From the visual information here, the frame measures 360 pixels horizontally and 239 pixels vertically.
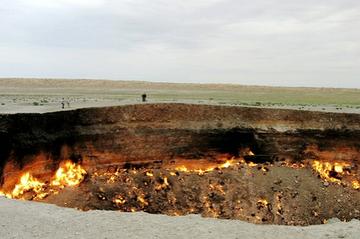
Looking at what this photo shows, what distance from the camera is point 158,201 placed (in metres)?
19.0

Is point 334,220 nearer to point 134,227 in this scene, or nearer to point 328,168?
point 328,168

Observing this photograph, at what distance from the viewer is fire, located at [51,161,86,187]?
62.6 ft

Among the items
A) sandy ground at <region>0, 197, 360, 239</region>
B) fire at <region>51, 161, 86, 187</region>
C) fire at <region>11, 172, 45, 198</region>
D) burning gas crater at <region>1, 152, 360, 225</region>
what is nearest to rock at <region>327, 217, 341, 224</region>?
burning gas crater at <region>1, 152, 360, 225</region>

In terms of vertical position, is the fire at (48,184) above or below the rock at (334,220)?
above

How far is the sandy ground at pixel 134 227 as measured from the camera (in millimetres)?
7008

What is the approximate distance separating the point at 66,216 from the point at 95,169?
13.0 m

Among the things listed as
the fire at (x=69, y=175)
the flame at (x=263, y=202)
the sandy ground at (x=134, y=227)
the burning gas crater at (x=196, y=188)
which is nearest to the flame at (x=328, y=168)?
the burning gas crater at (x=196, y=188)

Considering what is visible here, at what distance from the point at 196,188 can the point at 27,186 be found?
691cm

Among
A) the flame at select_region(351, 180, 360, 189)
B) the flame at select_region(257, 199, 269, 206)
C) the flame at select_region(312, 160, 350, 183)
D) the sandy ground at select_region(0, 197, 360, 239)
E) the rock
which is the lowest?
the rock

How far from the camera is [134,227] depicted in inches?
289

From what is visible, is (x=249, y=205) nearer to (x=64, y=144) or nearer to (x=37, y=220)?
(x=64, y=144)

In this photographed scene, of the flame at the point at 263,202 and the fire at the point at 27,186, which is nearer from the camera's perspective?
the fire at the point at 27,186

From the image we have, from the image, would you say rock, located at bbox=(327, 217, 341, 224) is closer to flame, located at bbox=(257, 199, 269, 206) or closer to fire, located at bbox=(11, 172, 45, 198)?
flame, located at bbox=(257, 199, 269, 206)

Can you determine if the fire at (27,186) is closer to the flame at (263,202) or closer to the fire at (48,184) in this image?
the fire at (48,184)
